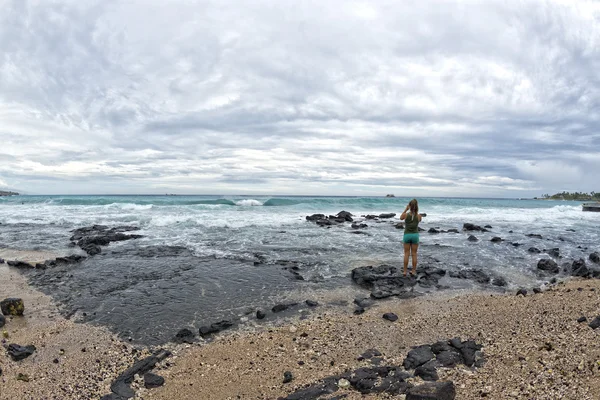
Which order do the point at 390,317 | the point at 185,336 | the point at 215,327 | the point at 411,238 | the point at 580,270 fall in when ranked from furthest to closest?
1. the point at 580,270
2. the point at 411,238
3. the point at 390,317
4. the point at 215,327
5. the point at 185,336

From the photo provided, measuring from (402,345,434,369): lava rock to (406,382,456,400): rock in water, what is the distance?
850mm

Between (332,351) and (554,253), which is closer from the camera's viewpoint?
(332,351)

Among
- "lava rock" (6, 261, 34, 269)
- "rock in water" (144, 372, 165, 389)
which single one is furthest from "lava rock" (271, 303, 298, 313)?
"lava rock" (6, 261, 34, 269)

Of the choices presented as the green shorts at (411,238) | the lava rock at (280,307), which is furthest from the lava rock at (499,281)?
the lava rock at (280,307)

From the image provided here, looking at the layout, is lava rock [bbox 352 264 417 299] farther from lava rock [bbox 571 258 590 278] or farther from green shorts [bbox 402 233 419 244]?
lava rock [bbox 571 258 590 278]

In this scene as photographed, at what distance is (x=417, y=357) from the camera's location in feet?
16.1

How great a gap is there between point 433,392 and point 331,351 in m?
2.03

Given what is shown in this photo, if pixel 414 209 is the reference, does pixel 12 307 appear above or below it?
Answer: below

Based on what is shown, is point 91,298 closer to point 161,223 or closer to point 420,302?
point 420,302

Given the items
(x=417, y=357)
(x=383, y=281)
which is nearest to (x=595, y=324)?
(x=417, y=357)

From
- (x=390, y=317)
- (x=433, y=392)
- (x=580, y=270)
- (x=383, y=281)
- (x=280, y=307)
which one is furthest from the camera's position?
(x=580, y=270)

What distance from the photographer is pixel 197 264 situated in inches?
478

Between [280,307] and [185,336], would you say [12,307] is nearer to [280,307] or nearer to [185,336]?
[185,336]

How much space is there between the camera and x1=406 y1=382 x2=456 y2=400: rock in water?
12.1ft
